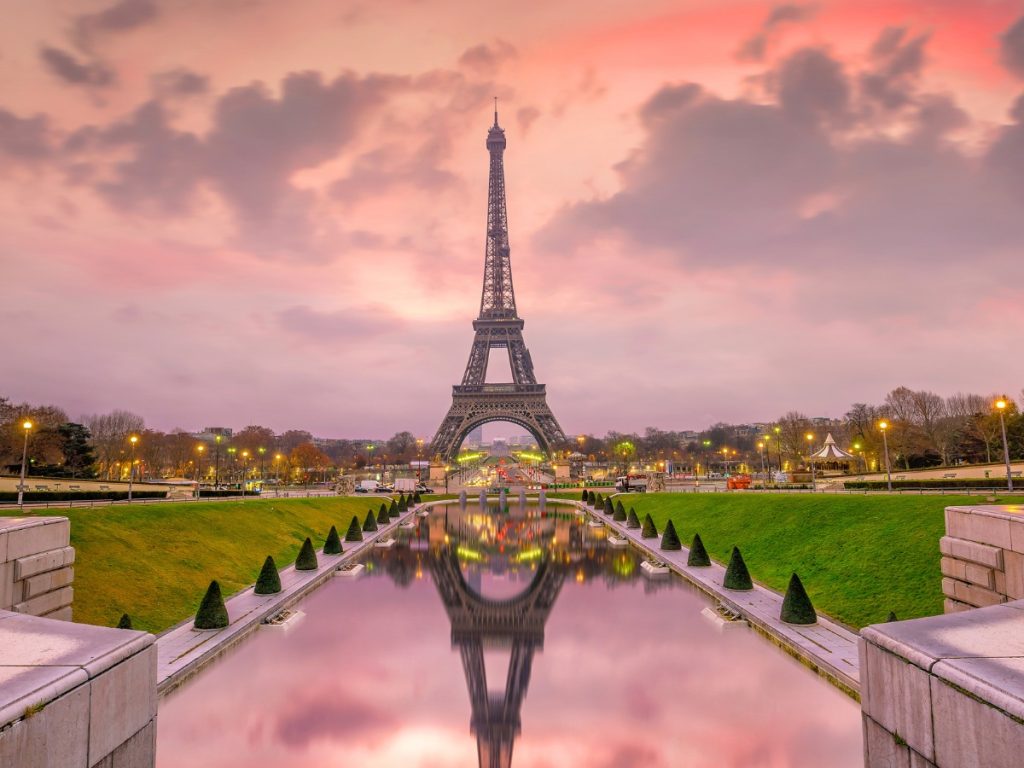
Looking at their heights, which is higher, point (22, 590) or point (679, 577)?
point (22, 590)

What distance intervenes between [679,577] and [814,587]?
20.5ft

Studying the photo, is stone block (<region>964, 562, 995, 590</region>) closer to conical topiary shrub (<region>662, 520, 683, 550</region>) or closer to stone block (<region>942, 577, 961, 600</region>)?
stone block (<region>942, 577, 961, 600</region>)

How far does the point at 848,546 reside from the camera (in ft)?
77.4

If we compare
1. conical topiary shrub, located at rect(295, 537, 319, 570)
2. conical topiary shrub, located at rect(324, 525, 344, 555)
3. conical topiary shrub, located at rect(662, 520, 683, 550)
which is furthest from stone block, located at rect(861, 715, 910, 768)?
conical topiary shrub, located at rect(324, 525, 344, 555)

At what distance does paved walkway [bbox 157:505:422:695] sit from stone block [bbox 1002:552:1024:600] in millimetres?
17783

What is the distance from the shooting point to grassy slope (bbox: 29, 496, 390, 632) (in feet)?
59.7

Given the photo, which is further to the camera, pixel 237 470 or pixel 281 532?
pixel 237 470

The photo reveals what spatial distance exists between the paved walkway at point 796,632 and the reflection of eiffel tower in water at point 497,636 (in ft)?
21.3

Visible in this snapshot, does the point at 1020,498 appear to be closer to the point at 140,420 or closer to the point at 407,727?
the point at 407,727

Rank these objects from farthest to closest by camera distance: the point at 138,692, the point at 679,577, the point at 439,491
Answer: the point at 439,491 → the point at 679,577 → the point at 138,692

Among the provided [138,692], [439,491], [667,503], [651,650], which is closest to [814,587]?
[651,650]

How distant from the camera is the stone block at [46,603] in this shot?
11.6 meters

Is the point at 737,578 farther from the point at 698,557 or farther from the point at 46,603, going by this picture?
the point at 46,603

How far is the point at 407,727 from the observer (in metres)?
12.1
